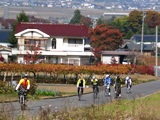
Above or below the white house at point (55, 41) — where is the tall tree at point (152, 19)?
→ above

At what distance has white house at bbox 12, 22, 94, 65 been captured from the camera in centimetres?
6119

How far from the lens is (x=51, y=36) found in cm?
6244

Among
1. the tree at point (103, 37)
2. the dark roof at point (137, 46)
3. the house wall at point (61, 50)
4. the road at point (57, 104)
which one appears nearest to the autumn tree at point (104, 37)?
the tree at point (103, 37)

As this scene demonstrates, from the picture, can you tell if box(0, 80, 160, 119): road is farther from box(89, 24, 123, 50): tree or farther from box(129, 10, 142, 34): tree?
box(129, 10, 142, 34): tree

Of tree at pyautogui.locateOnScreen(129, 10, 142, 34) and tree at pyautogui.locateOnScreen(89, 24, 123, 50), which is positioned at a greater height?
tree at pyautogui.locateOnScreen(129, 10, 142, 34)

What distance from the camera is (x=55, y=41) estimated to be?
63.5m

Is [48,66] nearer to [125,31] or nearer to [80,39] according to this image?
[80,39]

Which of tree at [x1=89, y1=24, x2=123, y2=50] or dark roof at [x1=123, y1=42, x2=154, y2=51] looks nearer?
tree at [x1=89, y1=24, x2=123, y2=50]

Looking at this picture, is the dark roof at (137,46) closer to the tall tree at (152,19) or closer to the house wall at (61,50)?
the house wall at (61,50)

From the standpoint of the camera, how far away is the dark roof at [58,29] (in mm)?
61500

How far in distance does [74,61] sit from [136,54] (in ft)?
30.3

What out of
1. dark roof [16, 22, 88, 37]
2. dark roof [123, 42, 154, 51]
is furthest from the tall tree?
dark roof [16, 22, 88, 37]

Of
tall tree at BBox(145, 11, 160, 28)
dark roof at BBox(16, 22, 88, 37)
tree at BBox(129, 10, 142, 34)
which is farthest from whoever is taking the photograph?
tall tree at BBox(145, 11, 160, 28)

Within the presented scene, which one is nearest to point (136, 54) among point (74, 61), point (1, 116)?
Result: point (74, 61)
